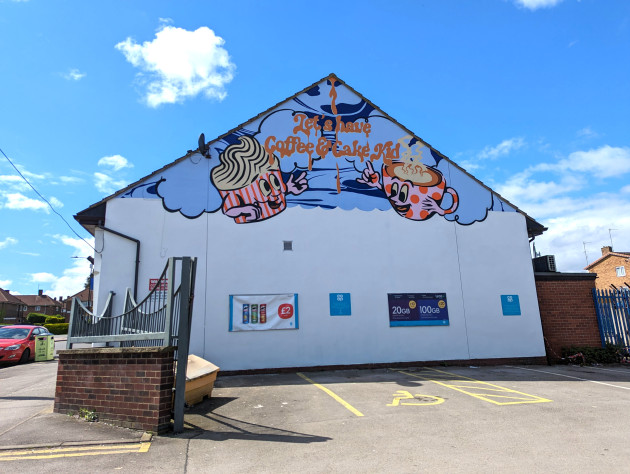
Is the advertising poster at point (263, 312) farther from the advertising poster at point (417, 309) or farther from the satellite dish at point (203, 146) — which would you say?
the satellite dish at point (203, 146)

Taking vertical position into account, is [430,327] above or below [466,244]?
below

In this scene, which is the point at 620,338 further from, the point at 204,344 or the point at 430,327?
the point at 204,344

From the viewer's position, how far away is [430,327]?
13.4m

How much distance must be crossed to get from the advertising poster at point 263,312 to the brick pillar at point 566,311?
8855 millimetres

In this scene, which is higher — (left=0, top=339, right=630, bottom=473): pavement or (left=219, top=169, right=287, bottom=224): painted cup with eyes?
(left=219, top=169, right=287, bottom=224): painted cup with eyes

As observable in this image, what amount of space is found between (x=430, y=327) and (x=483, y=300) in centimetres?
219

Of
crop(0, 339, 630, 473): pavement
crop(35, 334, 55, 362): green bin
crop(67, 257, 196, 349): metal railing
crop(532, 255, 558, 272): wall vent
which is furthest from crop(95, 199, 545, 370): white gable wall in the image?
crop(35, 334, 55, 362): green bin

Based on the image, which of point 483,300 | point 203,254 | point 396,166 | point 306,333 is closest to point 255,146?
point 203,254

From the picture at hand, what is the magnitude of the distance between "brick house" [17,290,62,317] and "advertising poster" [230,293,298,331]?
8889 centimetres

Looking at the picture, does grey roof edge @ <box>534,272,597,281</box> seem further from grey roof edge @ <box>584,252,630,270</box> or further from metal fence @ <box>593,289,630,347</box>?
grey roof edge @ <box>584,252,630,270</box>

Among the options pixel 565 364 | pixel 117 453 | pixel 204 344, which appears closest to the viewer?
pixel 117 453

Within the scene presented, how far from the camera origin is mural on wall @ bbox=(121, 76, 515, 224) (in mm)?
12781

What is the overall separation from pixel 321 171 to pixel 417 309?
18.0ft

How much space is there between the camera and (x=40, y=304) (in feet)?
285
